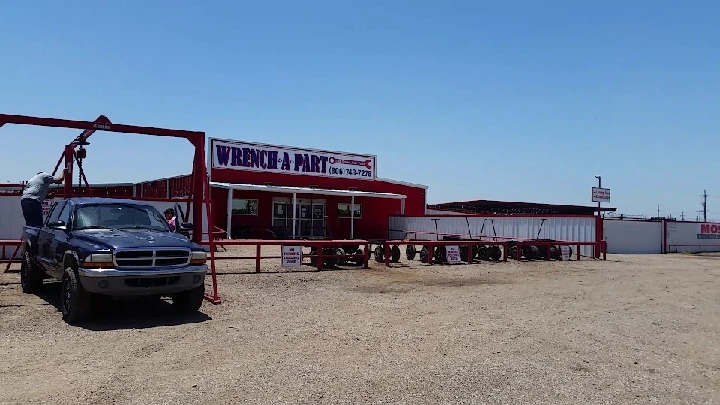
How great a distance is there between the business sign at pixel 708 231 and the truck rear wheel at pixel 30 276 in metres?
37.7

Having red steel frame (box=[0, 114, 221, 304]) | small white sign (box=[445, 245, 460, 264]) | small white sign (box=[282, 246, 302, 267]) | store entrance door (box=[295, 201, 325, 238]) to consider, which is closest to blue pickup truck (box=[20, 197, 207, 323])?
red steel frame (box=[0, 114, 221, 304])

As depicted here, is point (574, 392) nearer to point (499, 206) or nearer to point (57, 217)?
point (57, 217)

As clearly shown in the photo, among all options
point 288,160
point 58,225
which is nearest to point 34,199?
point 58,225

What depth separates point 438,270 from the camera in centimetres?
1616

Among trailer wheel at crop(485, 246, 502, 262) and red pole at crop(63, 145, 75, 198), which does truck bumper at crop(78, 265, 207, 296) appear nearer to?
red pole at crop(63, 145, 75, 198)

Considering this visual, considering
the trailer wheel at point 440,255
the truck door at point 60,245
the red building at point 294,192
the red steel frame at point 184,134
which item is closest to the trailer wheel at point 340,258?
the trailer wheel at point 440,255

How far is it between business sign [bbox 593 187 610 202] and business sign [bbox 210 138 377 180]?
39.6ft

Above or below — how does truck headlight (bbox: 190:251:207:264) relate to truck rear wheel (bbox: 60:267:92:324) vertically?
above

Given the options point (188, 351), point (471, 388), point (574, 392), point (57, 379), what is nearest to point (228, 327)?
point (188, 351)

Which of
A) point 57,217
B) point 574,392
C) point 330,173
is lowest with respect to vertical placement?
point 574,392

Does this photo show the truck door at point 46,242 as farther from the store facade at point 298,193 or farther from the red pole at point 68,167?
the store facade at point 298,193

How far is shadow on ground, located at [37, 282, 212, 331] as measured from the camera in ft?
25.6

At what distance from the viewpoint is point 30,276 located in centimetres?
1006

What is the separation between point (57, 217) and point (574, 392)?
336 inches
